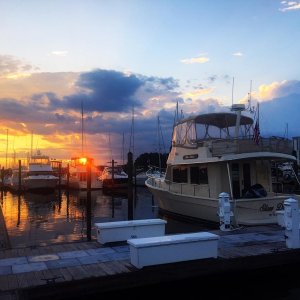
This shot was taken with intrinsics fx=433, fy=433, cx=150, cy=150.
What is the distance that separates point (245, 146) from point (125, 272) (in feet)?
35.0

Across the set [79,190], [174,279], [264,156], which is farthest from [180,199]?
[79,190]

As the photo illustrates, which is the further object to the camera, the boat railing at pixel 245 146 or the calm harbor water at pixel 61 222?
the calm harbor water at pixel 61 222

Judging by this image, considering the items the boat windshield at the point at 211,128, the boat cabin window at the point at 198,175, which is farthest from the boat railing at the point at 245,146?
the boat windshield at the point at 211,128

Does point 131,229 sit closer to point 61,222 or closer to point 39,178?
point 61,222

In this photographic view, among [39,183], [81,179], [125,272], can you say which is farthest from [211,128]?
[81,179]

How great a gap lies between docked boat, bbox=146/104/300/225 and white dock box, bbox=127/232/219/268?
620cm

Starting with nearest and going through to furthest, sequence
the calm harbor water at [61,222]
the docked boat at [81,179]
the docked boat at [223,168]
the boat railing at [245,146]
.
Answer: the docked boat at [223,168], the boat railing at [245,146], the calm harbor water at [61,222], the docked boat at [81,179]

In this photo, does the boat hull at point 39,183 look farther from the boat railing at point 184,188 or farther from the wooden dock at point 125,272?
the wooden dock at point 125,272

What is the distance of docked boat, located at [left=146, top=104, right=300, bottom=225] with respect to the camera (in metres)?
17.0

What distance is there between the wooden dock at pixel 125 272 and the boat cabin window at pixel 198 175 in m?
7.94

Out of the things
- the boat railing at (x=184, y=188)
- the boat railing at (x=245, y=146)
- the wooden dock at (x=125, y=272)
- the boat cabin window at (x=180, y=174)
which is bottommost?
the wooden dock at (x=125, y=272)

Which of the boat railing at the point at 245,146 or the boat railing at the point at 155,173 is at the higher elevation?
the boat railing at the point at 245,146

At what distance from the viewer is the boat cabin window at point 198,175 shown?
1973 cm

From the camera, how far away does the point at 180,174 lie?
21906mm
